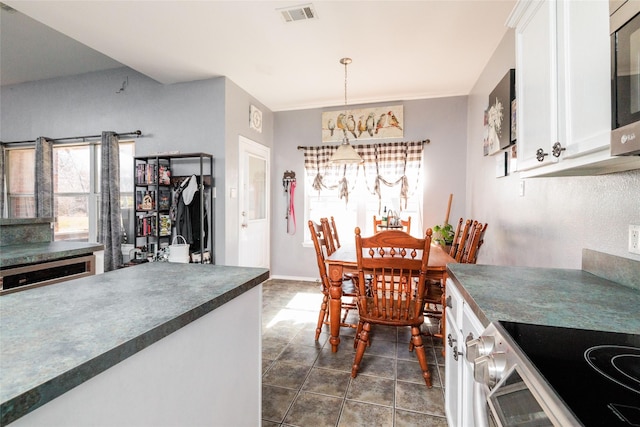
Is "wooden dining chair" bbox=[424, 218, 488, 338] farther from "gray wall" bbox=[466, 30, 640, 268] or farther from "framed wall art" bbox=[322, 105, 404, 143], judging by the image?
"framed wall art" bbox=[322, 105, 404, 143]

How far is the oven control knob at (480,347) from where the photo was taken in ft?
2.35

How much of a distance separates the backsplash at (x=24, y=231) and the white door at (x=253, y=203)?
1.87 metres

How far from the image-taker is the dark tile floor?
1.63 m

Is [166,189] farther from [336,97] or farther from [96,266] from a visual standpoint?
[336,97]

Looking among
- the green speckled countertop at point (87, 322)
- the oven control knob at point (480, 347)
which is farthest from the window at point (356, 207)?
the oven control knob at point (480, 347)

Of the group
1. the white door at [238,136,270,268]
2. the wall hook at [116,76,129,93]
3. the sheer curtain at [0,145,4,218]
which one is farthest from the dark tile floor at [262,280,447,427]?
the sheer curtain at [0,145,4,218]

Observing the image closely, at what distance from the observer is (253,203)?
4.16 metres

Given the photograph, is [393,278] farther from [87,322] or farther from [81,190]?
[81,190]

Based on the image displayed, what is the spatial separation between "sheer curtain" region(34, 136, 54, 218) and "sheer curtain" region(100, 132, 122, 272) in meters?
0.98

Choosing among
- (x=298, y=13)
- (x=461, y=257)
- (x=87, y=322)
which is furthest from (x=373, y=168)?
(x=87, y=322)

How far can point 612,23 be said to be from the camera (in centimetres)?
79

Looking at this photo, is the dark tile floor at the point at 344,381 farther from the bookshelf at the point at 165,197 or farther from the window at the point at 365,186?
the window at the point at 365,186

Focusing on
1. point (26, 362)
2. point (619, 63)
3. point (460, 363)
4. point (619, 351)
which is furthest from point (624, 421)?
point (26, 362)

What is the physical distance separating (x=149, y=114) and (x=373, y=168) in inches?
119
